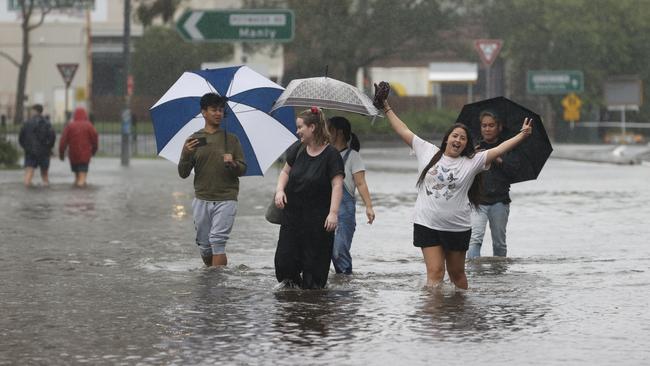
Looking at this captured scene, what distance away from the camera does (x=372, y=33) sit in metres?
62.7

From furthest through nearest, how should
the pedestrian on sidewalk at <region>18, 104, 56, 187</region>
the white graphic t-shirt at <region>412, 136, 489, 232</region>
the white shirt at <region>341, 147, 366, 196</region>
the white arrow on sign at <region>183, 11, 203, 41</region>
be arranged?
1. the white arrow on sign at <region>183, 11, 203, 41</region>
2. the pedestrian on sidewalk at <region>18, 104, 56, 187</region>
3. the white shirt at <region>341, 147, 366, 196</region>
4. the white graphic t-shirt at <region>412, 136, 489, 232</region>

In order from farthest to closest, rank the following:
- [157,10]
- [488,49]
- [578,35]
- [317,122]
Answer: [157,10]
[578,35]
[488,49]
[317,122]

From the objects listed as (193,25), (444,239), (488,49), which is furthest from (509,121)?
(488,49)

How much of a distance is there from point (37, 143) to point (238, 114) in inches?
690

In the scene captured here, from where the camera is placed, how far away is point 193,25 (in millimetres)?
31812

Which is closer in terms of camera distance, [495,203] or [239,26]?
[495,203]

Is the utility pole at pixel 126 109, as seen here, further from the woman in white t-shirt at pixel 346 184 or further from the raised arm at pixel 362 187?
the raised arm at pixel 362 187

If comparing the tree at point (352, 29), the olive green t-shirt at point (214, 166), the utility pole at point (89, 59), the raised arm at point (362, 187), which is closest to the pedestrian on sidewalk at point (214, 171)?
the olive green t-shirt at point (214, 166)

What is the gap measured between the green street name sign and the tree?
13.9ft

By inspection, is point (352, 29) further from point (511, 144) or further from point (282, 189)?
point (511, 144)

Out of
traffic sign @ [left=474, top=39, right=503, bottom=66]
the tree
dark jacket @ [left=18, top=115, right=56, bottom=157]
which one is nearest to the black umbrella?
dark jacket @ [left=18, top=115, right=56, bottom=157]

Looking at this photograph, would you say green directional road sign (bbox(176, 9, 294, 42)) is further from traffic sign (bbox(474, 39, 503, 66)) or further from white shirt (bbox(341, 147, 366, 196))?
white shirt (bbox(341, 147, 366, 196))

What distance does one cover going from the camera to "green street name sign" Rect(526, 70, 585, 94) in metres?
62.6

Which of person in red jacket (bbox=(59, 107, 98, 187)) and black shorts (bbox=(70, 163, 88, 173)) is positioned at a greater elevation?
person in red jacket (bbox=(59, 107, 98, 187))
